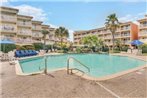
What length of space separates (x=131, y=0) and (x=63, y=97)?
44.6ft

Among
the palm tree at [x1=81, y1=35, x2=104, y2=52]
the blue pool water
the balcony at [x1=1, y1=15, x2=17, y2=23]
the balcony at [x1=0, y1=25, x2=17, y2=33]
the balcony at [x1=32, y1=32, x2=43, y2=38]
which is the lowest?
the blue pool water

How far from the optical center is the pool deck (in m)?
6.32

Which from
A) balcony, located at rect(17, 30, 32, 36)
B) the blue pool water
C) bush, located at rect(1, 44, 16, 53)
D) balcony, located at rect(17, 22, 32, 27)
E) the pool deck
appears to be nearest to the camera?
the pool deck

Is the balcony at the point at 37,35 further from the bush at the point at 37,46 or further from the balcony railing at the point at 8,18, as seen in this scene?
the balcony railing at the point at 8,18

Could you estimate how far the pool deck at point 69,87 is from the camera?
6320mm

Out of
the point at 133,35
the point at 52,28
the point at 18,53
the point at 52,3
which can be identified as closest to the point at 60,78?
the point at 52,3

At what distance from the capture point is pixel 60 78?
8.17m

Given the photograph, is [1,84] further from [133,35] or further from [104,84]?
[133,35]

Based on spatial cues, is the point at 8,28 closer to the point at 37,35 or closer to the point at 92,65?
the point at 37,35

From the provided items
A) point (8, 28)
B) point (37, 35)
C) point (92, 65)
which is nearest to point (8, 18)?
point (8, 28)

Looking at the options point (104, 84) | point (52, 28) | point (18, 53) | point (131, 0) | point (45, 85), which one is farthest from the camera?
point (52, 28)

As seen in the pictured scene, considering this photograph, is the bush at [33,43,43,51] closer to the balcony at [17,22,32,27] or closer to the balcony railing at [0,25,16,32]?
the balcony railing at [0,25,16,32]

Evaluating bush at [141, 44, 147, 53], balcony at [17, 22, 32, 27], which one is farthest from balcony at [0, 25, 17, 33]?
bush at [141, 44, 147, 53]

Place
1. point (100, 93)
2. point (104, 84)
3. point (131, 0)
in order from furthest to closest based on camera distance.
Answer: point (131, 0) < point (104, 84) < point (100, 93)
